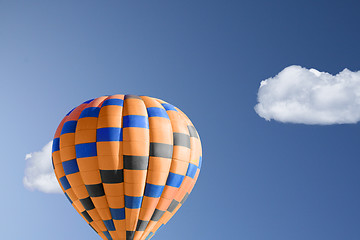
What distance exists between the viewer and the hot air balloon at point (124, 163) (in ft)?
45.8

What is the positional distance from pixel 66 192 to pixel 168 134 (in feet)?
15.5

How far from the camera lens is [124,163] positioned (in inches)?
547

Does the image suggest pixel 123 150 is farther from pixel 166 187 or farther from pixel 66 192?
pixel 66 192

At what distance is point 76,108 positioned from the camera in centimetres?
1566

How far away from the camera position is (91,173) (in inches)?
553

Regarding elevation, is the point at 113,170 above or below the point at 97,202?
above

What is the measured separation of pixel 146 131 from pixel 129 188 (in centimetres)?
214

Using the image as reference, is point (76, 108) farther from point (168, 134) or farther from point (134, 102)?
point (168, 134)

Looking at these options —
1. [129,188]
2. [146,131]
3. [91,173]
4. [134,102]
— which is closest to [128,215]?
[129,188]

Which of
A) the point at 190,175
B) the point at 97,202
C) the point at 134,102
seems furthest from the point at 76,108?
the point at 190,175

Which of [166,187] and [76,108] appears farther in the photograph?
[76,108]

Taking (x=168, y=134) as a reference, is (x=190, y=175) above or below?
below

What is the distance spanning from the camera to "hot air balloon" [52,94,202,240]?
1395 centimetres

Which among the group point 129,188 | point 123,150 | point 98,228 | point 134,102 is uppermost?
point 134,102
